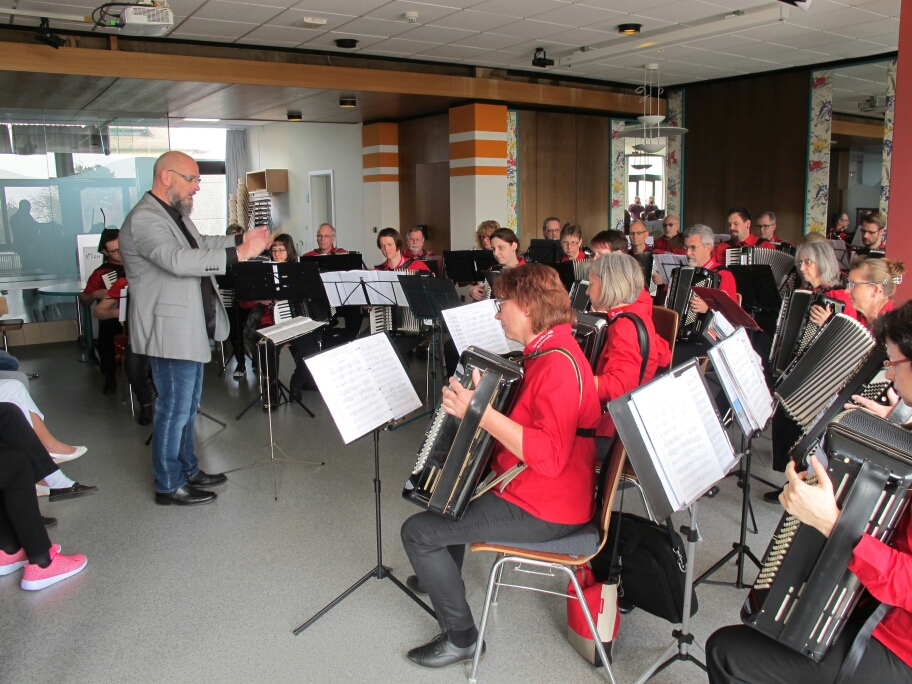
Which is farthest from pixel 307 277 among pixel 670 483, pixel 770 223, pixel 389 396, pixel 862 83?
pixel 862 83

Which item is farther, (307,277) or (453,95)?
(453,95)

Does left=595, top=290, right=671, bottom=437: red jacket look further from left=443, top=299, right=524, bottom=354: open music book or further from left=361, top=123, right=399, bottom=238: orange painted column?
left=361, top=123, right=399, bottom=238: orange painted column

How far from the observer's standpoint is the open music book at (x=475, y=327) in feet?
11.5

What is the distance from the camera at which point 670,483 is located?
1832 mm

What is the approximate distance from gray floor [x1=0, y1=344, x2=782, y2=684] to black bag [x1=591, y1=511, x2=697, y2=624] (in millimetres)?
215

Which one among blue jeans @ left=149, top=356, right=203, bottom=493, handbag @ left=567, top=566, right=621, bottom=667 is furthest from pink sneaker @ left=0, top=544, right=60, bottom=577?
handbag @ left=567, top=566, right=621, bottom=667

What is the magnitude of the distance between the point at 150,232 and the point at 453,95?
6094 mm

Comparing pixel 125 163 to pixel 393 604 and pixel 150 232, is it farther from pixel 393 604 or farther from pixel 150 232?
pixel 393 604

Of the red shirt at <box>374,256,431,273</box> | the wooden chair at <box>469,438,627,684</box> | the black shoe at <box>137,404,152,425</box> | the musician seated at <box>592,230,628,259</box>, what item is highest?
the musician seated at <box>592,230,628,259</box>

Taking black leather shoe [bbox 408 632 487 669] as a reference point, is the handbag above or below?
above

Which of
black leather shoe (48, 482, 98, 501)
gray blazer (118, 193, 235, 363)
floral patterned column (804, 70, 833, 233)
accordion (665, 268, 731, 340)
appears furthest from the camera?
floral patterned column (804, 70, 833, 233)

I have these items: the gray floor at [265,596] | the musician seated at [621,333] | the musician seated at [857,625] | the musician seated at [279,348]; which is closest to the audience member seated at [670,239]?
the musician seated at [279,348]

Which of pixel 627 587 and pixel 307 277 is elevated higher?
pixel 307 277

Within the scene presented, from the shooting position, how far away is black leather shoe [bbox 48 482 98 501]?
12.6ft
